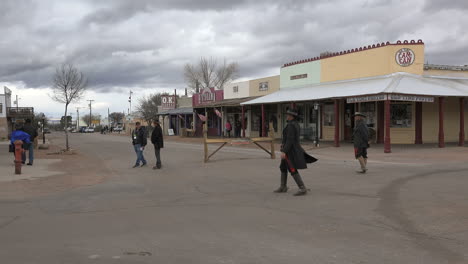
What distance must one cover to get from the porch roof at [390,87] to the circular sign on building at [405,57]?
Result: 21.0 inches

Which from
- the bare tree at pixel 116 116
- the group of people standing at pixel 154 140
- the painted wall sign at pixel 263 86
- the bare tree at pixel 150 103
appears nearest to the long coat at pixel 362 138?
the group of people standing at pixel 154 140

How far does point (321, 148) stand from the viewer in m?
20.5

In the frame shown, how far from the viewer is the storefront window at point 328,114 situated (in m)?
25.2

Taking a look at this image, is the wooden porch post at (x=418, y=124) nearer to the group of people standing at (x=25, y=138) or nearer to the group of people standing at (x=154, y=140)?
the group of people standing at (x=154, y=140)

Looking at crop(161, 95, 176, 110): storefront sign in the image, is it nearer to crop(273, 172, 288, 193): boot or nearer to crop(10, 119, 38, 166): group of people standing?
crop(10, 119, 38, 166): group of people standing

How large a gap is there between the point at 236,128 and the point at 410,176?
918 inches

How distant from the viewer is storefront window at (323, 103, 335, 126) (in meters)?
25.2

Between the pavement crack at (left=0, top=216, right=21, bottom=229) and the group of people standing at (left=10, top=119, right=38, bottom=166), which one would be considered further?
the group of people standing at (left=10, top=119, right=38, bottom=166)

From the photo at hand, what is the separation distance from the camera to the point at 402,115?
71.8 ft

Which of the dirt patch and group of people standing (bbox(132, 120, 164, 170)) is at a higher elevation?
group of people standing (bbox(132, 120, 164, 170))

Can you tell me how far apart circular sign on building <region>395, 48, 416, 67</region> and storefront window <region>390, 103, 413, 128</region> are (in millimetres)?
2435

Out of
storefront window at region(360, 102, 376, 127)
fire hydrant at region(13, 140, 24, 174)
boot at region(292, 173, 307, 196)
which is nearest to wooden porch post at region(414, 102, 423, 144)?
storefront window at region(360, 102, 376, 127)

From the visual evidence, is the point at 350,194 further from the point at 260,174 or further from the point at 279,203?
the point at 260,174

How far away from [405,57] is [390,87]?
3315 mm
